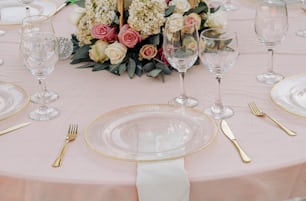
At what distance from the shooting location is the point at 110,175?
110 centimetres

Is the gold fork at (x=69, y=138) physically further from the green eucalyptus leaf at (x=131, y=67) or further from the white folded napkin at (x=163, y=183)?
the green eucalyptus leaf at (x=131, y=67)

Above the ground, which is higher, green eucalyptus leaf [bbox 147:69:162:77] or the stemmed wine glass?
the stemmed wine glass

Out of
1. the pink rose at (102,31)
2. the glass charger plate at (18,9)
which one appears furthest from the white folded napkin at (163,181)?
the glass charger plate at (18,9)

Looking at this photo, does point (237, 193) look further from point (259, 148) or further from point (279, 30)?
point (279, 30)

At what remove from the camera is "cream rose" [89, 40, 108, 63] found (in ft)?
5.11

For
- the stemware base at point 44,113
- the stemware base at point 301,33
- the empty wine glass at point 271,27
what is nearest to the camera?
the stemware base at point 44,113

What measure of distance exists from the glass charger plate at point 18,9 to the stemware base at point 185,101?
32.9 inches

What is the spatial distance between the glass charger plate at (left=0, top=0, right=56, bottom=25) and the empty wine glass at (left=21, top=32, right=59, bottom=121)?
639 millimetres

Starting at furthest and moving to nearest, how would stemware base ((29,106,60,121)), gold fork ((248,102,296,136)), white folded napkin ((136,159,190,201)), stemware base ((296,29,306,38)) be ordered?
stemware base ((296,29,306,38))
stemware base ((29,106,60,121))
gold fork ((248,102,296,136))
white folded napkin ((136,159,190,201))

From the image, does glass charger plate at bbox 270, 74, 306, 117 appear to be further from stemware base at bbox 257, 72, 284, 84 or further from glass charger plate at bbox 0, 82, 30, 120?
glass charger plate at bbox 0, 82, 30, 120

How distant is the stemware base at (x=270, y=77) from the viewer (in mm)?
1478

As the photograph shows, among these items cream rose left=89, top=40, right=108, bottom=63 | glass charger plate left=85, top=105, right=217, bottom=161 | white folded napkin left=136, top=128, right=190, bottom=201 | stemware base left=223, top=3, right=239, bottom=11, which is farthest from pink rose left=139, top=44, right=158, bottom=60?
stemware base left=223, top=3, right=239, bottom=11

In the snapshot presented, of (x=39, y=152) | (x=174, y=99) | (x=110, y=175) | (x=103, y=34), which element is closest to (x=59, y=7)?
(x=103, y=34)

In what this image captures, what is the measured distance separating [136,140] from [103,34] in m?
0.44
